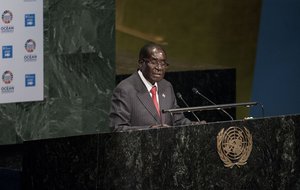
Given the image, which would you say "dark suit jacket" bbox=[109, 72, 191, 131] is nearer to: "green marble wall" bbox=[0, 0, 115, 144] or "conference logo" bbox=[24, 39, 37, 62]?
"conference logo" bbox=[24, 39, 37, 62]

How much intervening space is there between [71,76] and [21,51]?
27.9 inches

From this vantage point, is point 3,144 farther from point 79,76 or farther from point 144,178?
point 144,178

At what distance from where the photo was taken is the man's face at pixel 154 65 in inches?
334

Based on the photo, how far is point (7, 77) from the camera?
35.4 ft

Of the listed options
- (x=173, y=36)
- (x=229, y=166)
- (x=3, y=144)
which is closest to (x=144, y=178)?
(x=229, y=166)

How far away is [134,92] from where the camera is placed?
335 inches

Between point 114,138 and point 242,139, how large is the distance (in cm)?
111

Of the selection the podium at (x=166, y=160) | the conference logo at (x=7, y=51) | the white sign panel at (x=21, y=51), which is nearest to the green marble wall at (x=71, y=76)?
the white sign panel at (x=21, y=51)

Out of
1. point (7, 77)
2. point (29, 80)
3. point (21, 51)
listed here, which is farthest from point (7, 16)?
point (29, 80)

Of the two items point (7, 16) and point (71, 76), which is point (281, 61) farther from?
point (7, 16)

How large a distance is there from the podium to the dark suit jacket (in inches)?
29.3

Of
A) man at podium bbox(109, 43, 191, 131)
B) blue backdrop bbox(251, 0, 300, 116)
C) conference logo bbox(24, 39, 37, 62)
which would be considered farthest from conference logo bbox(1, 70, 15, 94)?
blue backdrop bbox(251, 0, 300, 116)

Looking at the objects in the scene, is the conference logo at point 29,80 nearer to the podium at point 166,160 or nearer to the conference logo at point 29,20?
the conference logo at point 29,20

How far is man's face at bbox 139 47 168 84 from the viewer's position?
8.49 meters
